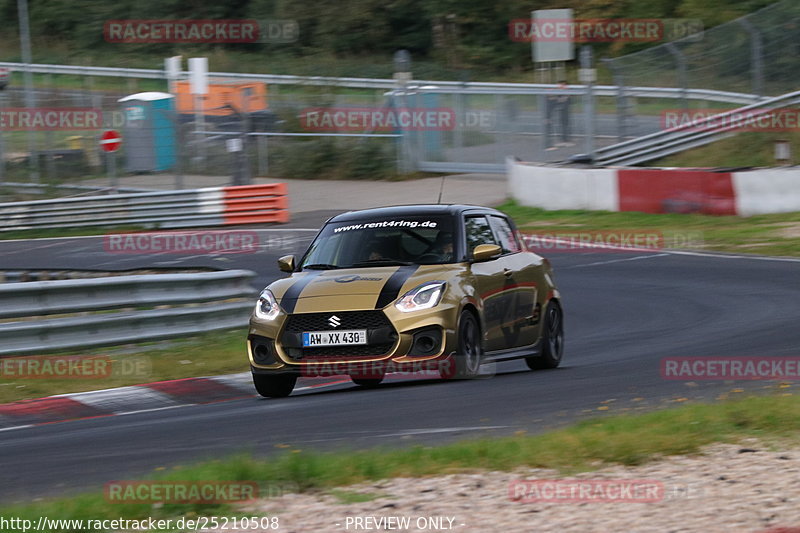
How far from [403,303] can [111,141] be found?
68.1ft

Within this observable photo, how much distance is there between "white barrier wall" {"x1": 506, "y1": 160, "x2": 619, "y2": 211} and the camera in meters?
24.8

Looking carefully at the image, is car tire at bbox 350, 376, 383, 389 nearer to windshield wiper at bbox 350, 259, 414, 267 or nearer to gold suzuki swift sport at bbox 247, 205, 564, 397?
gold suzuki swift sport at bbox 247, 205, 564, 397

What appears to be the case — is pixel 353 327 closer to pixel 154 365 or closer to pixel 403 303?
pixel 403 303

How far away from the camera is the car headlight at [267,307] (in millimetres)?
9812

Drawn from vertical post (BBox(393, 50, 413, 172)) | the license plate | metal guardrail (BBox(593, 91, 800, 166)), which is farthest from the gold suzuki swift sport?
vertical post (BBox(393, 50, 413, 172))

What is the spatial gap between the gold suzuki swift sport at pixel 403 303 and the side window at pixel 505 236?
0.7 inches

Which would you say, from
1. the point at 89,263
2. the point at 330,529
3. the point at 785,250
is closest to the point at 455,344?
the point at 330,529

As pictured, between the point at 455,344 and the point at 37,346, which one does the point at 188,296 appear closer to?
the point at 37,346

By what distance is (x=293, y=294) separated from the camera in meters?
9.83

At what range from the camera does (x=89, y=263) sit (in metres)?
→ 22.8

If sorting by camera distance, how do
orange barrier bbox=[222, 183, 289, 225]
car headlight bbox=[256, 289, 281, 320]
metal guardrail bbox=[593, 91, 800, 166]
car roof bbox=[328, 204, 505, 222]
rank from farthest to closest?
metal guardrail bbox=[593, 91, 800, 166], orange barrier bbox=[222, 183, 289, 225], car roof bbox=[328, 204, 505, 222], car headlight bbox=[256, 289, 281, 320]

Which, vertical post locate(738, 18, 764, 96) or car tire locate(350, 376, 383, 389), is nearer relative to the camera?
car tire locate(350, 376, 383, 389)

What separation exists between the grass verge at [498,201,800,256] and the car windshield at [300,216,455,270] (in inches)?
406

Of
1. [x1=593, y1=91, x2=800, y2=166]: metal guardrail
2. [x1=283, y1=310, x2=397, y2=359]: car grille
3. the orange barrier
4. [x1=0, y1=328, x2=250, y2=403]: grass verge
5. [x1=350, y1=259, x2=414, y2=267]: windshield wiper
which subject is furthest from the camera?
[x1=593, y1=91, x2=800, y2=166]: metal guardrail
